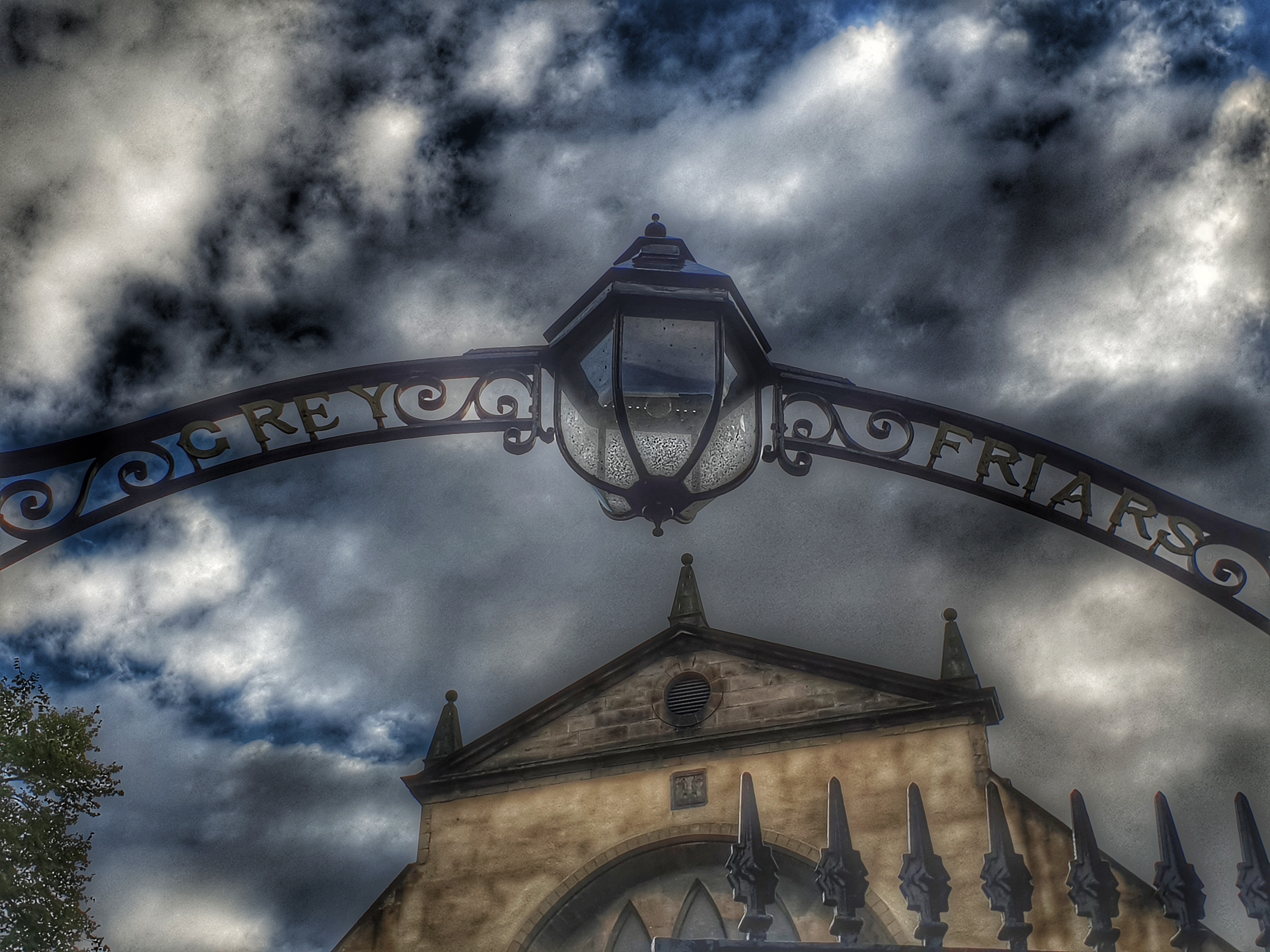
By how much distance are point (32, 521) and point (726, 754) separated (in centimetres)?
1200

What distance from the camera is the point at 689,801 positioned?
14.5 m

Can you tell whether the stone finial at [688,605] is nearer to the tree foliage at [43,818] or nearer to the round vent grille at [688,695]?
the round vent grille at [688,695]

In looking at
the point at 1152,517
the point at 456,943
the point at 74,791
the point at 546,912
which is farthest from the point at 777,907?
the point at 74,791

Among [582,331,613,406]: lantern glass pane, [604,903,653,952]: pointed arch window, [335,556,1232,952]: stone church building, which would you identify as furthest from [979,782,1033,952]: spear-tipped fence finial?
[604,903,653,952]: pointed arch window

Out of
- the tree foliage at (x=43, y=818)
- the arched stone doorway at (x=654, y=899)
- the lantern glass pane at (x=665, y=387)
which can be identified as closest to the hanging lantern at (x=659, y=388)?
the lantern glass pane at (x=665, y=387)

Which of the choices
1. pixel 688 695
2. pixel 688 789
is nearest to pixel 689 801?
pixel 688 789

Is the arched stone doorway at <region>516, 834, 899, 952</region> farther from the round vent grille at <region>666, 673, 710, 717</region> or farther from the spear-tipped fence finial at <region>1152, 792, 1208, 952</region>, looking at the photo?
the spear-tipped fence finial at <region>1152, 792, 1208, 952</region>

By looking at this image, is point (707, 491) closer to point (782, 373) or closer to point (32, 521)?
point (782, 373)

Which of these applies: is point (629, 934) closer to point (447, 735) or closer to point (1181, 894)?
point (447, 735)

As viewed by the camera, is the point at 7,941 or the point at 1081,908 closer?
the point at 1081,908

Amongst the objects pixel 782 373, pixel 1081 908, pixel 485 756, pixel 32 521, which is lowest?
pixel 1081 908

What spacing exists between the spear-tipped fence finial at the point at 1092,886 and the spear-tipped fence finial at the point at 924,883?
1.13 ft

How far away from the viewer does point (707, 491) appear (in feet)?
11.6

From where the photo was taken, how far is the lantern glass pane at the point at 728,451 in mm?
3527
